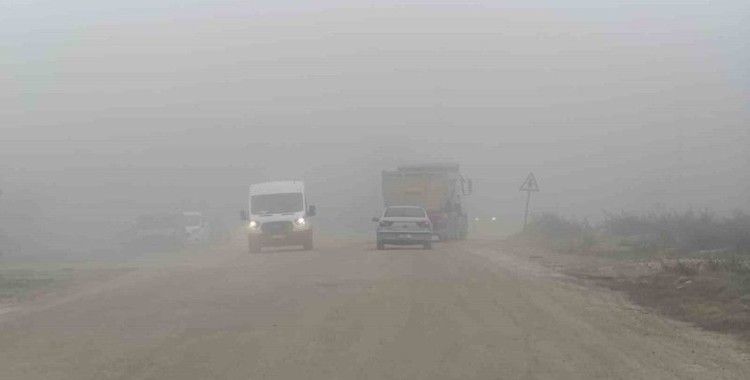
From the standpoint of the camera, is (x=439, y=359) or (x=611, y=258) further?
(x=611, y=258)

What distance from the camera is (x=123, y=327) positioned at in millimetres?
18094

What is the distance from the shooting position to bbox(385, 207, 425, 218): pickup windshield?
48844mm

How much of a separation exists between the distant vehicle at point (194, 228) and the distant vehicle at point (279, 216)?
12.6 meters

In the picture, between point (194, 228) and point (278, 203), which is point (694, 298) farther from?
point (194, 228)

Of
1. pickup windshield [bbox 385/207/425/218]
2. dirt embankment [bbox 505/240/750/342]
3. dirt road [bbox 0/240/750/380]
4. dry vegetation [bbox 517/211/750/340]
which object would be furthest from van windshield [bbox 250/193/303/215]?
dirt road [bbox 0/240/750/380]

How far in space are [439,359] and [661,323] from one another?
230 inches

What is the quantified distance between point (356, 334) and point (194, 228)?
48.1m

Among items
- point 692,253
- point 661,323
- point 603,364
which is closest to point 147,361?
point 603,364

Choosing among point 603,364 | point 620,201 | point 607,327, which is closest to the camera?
point 603,364

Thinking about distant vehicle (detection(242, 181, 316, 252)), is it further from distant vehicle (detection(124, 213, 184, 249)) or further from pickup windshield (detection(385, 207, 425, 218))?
distant vehicle (detection(124, 213, 184, 249))

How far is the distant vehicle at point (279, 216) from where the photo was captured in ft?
159

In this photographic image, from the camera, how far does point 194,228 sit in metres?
63.8

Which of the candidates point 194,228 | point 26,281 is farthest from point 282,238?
point 26,281

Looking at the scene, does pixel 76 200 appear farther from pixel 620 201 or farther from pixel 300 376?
pixel 300 376
